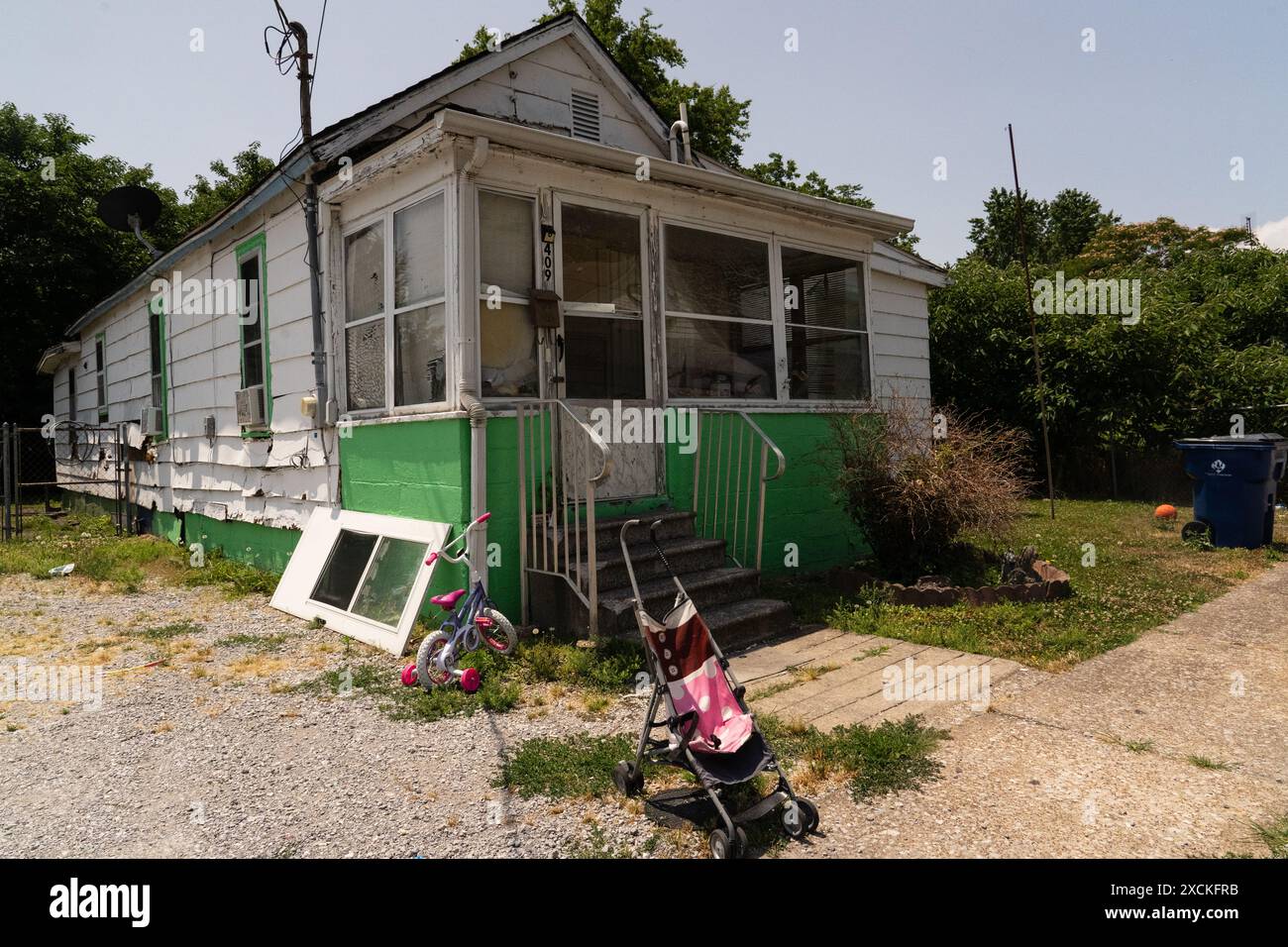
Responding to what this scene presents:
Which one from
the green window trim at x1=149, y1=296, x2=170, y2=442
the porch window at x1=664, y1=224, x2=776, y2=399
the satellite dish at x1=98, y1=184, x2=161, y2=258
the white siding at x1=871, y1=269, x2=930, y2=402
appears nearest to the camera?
the porch window at x1=664, y1=224, x2=776, y2=399

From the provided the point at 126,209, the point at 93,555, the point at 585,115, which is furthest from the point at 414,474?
the point at 126,209

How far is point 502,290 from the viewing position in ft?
18.6

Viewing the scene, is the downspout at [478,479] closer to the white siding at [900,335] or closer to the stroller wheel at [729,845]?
the stroller wheel at [729,845]

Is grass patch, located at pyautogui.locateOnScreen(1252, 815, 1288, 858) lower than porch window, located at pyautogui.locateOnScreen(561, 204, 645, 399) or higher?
lower

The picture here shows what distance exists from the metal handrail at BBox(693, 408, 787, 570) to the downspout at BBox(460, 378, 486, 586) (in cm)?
192

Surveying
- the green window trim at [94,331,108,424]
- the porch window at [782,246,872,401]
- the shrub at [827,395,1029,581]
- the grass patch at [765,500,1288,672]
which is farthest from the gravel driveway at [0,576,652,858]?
the green window trim at [94,331,108,424]

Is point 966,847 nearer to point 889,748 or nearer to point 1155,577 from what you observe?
point 889,748

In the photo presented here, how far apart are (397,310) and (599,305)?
1508mm

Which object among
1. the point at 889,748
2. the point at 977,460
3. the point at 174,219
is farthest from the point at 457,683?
the point at 174,219

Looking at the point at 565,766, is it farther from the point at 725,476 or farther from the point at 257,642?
the point at 725,476

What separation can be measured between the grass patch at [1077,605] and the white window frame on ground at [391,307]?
319 centimetres

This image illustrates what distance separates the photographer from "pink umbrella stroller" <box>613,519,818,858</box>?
2850 millimetres

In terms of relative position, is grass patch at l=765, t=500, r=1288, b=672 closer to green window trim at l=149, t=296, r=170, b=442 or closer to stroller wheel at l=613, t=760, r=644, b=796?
stroller wheel at l=613, t=760, r=644, b=796

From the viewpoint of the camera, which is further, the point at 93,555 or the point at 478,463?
the point at 93,555
